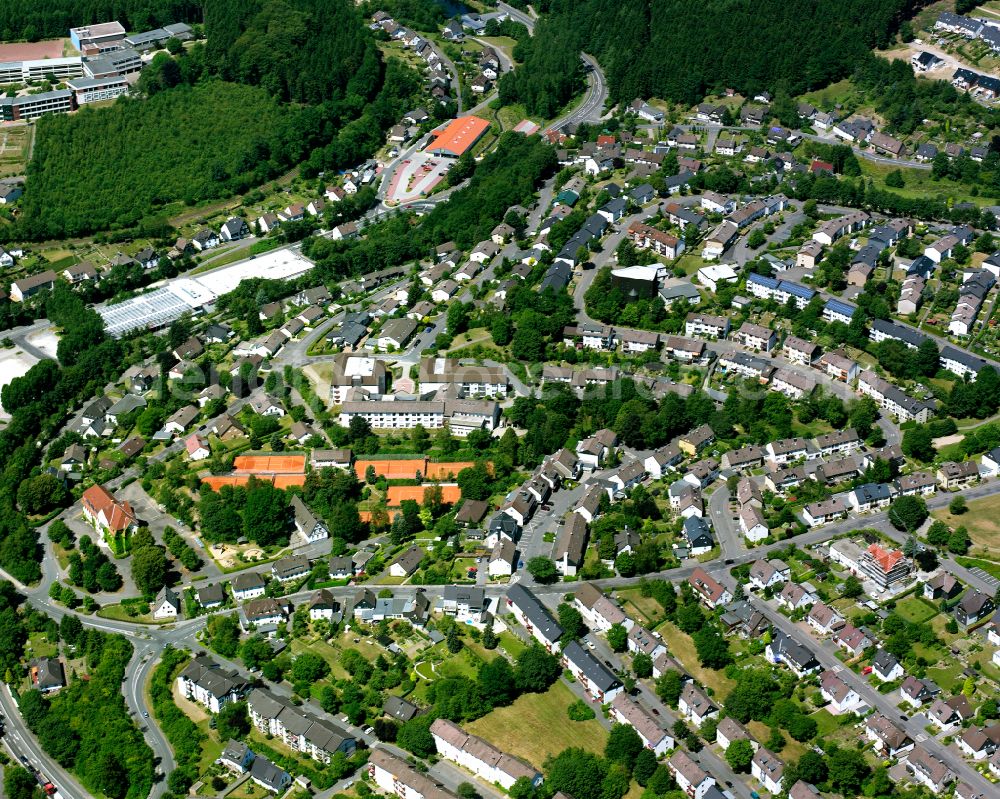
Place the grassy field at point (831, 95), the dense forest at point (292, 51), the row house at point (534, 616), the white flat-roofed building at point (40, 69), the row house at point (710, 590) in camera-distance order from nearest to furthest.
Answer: the row house at point (534, 616), the row house at point (710, 590), the grassy field at point (831, 95), the dense forest at point (292, 51), the white flat-roofed building at point (40, 69)

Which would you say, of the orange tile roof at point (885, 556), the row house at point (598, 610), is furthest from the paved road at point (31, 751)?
the orange tile roof at point (885, 556)

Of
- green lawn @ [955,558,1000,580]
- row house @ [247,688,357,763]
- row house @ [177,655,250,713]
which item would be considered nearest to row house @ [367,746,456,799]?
row house @ [247,688,357,763]

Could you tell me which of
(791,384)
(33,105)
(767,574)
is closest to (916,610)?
(767,574)

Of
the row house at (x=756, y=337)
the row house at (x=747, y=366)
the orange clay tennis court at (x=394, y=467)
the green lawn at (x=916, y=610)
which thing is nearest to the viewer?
the green lawn at (x=916, y=610)

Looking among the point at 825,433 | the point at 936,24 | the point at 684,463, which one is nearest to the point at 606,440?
the point at 684,463

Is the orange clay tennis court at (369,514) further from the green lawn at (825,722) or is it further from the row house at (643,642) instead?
the green lawn at (825,722)
